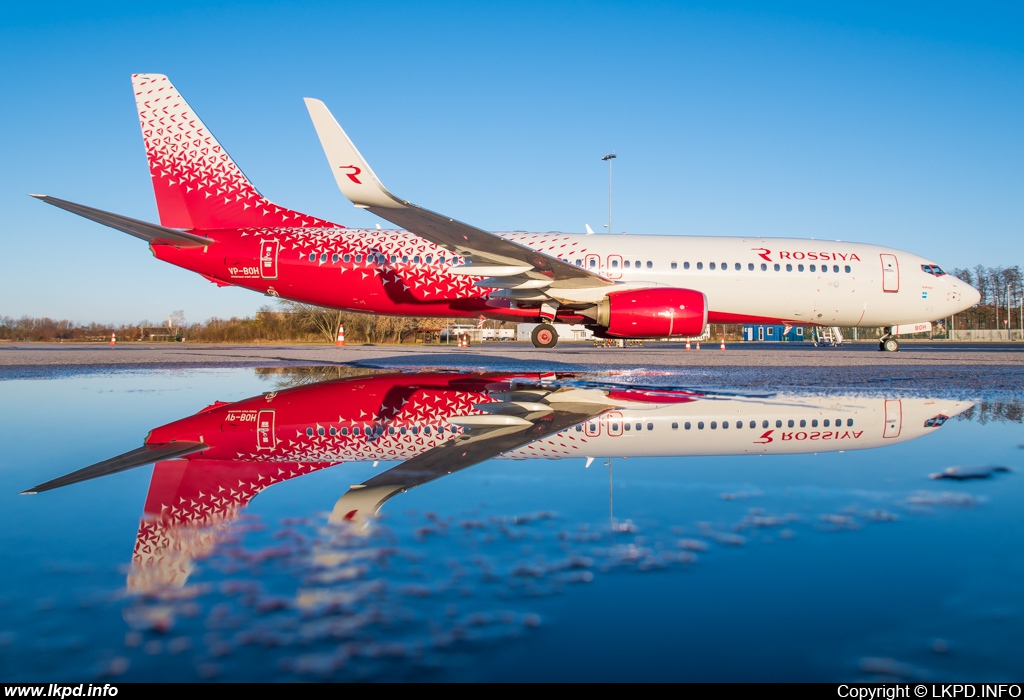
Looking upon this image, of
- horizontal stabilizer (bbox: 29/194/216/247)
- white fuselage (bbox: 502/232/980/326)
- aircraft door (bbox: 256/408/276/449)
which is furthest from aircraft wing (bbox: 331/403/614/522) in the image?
white fuselage (bbox: 502/232/980/326)

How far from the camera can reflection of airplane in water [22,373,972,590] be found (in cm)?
209

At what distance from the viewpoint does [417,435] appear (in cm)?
342

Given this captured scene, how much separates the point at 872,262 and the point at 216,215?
14694 millimetres

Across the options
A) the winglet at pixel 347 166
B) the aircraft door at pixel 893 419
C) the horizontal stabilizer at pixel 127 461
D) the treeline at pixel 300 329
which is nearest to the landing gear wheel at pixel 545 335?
the winglet at pixel 347 166

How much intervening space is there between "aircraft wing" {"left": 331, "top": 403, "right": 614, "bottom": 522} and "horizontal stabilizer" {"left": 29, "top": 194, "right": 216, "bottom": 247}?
871 cm

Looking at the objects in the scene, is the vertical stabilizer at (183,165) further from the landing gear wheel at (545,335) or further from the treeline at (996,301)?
the treeline at (996,301)

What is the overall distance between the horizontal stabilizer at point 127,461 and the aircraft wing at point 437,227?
6636mm

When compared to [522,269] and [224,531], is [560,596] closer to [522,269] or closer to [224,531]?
[224,531]

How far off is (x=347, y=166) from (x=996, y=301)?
84.2 meters

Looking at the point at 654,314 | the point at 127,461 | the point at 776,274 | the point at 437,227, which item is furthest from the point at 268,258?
the point at 127,461

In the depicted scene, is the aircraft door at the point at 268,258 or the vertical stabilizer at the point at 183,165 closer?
the aircraft door at the point at 268,258

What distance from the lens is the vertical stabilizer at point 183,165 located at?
43.2 feet

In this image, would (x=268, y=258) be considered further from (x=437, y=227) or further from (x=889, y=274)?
(x=889, y=274)
